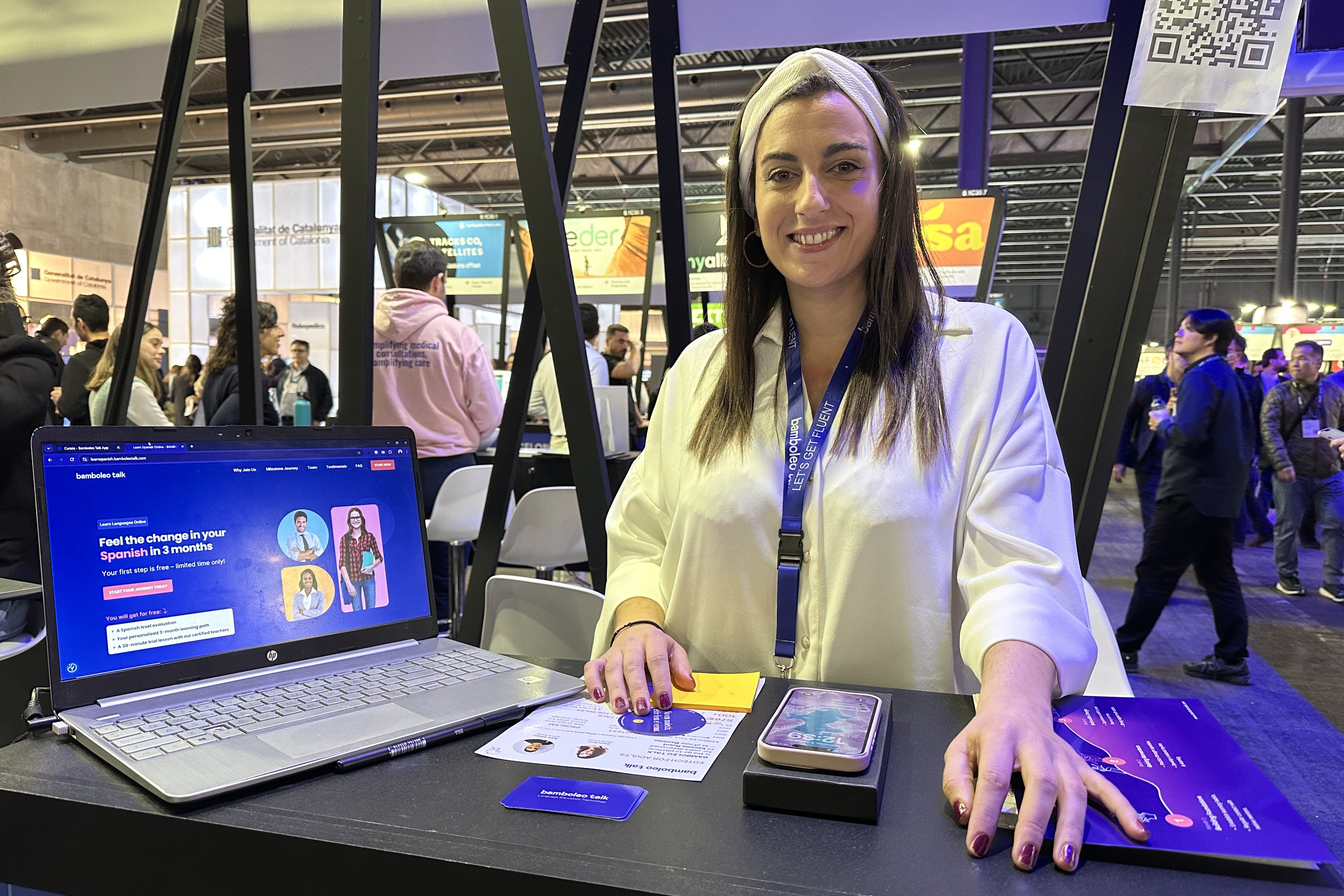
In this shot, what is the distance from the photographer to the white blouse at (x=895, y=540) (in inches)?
42.4

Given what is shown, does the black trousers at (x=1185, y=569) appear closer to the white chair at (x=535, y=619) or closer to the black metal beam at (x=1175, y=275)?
the white chair at (x=535, y=619)

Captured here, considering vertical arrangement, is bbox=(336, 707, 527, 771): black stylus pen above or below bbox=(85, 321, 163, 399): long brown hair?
below

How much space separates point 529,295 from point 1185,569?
12.0 ft

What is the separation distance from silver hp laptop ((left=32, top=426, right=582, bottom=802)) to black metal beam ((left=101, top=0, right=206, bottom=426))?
175 centimetres

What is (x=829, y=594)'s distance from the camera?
1145 mm

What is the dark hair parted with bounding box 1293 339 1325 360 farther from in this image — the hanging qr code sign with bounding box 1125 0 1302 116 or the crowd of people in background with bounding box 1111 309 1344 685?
the hanging qr code sign with bounding box 1125 0 1302 116

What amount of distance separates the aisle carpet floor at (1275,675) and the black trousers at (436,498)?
2747 millimetres

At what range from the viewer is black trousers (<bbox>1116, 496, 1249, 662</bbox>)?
4246mm

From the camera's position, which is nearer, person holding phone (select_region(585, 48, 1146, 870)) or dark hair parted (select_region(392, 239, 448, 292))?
person holding phone (select_region(585, 48, 1146, 870))

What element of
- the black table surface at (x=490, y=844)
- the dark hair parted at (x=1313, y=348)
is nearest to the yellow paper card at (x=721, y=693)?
the black table surface at (x=490, y=844)

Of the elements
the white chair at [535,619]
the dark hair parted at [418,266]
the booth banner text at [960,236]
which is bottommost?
the white chair at [535,619]

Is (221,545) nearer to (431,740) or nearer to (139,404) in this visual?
(431,740)

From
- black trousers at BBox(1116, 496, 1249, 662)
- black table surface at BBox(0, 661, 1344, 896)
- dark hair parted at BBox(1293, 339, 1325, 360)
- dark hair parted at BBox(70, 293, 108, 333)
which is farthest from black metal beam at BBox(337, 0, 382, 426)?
dark hair parted at BBox(1293, 339, 1325, 360)

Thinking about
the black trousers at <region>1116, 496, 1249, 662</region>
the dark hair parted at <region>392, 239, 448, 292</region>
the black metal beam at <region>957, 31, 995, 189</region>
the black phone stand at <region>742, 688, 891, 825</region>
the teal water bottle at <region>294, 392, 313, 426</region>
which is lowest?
the black trousers at <region>1116, 496, 1249, 662</region>
